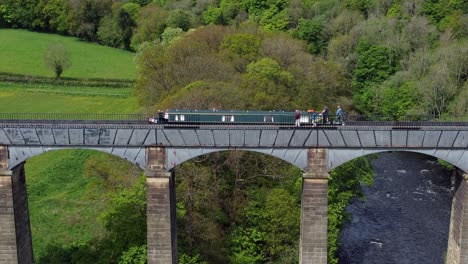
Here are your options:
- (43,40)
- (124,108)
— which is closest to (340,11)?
(124,108)

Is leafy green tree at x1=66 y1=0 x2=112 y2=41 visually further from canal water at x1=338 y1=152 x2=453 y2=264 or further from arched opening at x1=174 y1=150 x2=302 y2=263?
arched opening at x1=174 y1=150 x2=302 y2=263

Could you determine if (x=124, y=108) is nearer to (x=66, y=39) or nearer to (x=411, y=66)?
(x=411, y=66)

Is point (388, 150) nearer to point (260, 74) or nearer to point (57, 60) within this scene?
point (260, 74)

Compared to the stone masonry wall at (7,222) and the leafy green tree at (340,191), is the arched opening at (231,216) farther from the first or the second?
the stone masonry wall at (7,222)

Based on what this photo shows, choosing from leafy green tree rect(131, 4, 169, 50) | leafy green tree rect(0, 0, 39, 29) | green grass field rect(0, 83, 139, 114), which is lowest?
green grass field rect(0, 83, 139, 114)

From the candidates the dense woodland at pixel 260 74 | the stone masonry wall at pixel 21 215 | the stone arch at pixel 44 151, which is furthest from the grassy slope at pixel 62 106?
the stone arch at pixel 44 151

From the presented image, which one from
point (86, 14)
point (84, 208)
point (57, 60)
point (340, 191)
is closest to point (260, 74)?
point (340, 191)

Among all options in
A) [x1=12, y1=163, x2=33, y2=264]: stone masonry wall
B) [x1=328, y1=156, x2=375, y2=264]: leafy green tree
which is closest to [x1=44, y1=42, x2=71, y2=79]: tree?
[x1=328, y1=156, x2=375, y2=264]: leafy green tree
